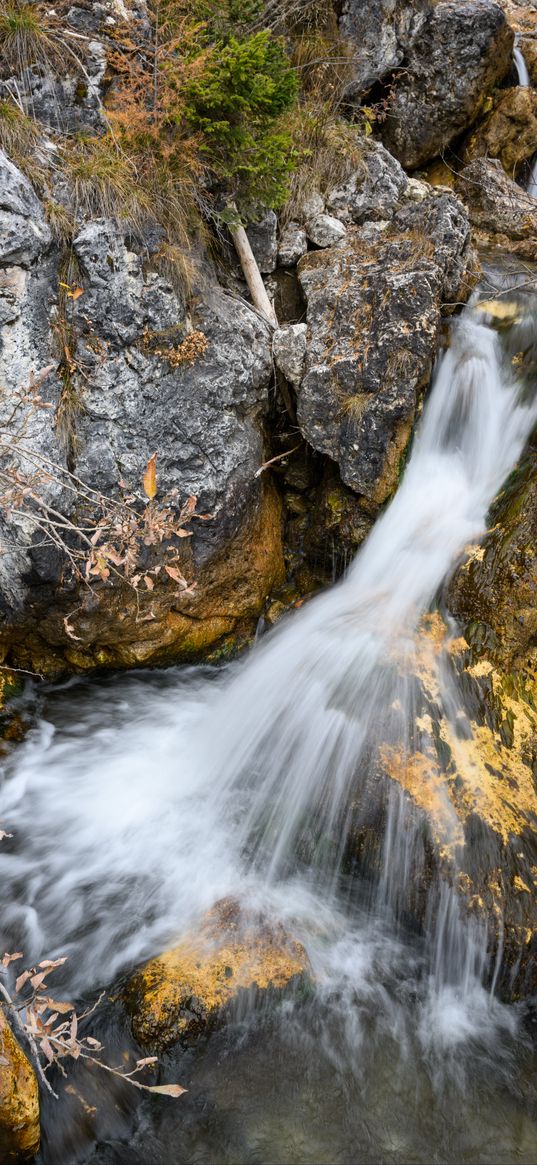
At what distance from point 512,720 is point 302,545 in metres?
2.60

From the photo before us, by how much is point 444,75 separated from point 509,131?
1317mm

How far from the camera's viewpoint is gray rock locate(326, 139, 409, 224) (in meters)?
6.42

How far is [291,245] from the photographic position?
6074mm

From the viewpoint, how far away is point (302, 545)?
612 cm

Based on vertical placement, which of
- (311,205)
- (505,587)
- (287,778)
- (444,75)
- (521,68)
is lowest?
(287,778)

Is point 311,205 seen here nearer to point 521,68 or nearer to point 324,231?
point 324,231

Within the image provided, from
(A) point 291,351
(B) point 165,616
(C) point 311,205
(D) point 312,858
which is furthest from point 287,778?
(C) point 311,205

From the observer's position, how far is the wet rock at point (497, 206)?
7664 mm

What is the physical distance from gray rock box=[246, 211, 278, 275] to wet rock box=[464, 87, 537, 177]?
13.3 ft

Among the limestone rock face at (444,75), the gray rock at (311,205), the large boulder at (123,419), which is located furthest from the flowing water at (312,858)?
the limestone rock face at (444,75)

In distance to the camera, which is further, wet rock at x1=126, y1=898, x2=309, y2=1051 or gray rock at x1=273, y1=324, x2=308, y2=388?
gray rock at x1=273, y1=324, x2=308, y2=388

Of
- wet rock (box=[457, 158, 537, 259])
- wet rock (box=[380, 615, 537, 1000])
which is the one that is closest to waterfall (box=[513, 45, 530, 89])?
wet rock (box=[457, 158, 537, 259])

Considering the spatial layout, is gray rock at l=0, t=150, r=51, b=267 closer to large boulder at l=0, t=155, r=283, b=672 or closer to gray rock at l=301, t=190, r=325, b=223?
large boulder at l=0, t=155, r=283, b=672

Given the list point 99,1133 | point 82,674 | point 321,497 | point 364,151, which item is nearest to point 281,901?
point 99,1133
